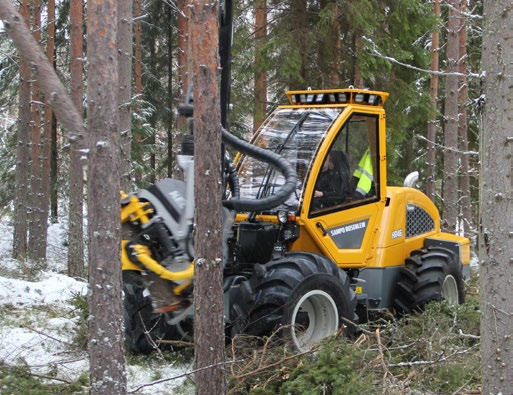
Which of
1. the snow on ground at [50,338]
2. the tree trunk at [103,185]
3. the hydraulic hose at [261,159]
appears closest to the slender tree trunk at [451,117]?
the snow on ground at [50,338]

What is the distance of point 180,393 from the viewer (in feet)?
19.6

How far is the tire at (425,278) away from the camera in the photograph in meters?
Answer: 8.41

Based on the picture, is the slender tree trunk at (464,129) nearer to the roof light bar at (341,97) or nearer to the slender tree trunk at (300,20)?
the slender tree trunk at (300,20)

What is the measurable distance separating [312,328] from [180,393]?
1.66m

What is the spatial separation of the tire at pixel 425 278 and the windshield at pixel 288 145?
2.08m

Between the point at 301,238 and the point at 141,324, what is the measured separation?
6.41ft

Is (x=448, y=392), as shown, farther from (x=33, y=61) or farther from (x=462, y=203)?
(x=462, y=203)

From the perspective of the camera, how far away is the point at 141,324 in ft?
23.4

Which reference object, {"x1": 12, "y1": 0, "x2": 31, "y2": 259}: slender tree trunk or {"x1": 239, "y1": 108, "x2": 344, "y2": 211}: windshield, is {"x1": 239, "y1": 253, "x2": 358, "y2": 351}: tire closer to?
{"x1": 239, "y1": 108, "x2": 344, "y2": 211}: windshield

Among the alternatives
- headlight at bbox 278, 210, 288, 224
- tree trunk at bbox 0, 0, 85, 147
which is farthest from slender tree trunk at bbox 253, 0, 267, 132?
tree trunk at bbox 0, 0, 85, 147

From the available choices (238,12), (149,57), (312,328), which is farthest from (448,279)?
(149,57)

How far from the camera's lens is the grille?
30.2 ft

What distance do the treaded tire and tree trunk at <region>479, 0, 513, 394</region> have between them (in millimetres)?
3271

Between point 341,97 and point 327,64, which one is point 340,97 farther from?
point 327,64
